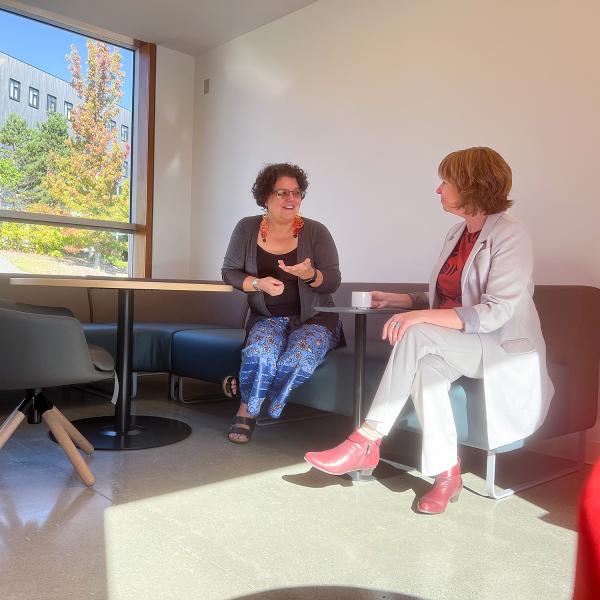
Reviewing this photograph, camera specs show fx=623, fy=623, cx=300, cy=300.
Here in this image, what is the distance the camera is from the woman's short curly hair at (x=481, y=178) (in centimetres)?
228

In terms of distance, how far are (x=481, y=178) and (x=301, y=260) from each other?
0.98 m

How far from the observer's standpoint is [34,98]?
4957 mm

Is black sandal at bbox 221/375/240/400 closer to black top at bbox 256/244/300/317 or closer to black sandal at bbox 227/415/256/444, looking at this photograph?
black sandal at bbox 227/415/256/444

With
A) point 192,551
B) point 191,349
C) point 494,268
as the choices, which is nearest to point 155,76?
point 191,349

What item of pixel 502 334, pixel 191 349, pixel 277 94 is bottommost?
pixel 191 349

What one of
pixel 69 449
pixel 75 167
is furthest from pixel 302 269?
pixel 75 167

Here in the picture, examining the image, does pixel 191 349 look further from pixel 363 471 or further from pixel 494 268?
pixel 494 268

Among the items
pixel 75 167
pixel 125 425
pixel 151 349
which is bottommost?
pixel 125 425

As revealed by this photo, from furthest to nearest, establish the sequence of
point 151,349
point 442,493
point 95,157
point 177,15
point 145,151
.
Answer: point 145,151 → point 95,157 → point 177,15 → point 151,349 → point 442,493

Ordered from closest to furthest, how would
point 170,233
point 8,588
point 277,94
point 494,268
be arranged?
1. point 8,588
2. point 494,268
3. point 277,94
4. point 170,233

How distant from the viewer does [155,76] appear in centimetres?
547

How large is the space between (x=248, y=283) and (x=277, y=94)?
2459 mm

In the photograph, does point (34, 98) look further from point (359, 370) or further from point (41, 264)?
point (359, 370)

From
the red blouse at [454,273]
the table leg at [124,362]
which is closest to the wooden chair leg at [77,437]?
the table leg at [124,362]
